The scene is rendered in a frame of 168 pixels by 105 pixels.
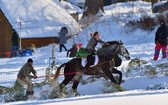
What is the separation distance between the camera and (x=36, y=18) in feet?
111

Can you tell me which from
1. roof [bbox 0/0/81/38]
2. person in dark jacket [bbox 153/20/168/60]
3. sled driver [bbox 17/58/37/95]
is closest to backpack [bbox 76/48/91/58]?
sled driver [bbox 17/58/37/95]

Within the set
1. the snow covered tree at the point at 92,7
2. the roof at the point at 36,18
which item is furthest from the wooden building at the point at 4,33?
the snow covered tree at the point at 92,7

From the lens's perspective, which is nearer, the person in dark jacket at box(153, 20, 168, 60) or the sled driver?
the sled driver

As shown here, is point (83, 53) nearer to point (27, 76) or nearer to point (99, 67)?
point (99, 67)

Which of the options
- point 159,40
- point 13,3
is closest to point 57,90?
point 159,40

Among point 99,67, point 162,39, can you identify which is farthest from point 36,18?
point 99,67

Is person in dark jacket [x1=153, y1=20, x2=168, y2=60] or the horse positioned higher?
person in dark jacket [x1=153, y1=20, x2=168, y2=60]

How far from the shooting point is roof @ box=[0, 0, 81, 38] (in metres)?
32.3

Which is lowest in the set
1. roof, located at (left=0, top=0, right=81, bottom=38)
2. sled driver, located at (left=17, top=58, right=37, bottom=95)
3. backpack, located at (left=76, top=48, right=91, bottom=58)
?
sled driver, located at (left=17, top=58, right=37, bottom=95)

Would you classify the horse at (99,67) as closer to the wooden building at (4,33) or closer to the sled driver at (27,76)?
the sled driver at (27,76)

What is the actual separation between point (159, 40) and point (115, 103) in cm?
770

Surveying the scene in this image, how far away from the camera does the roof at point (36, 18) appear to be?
32281 millimetres

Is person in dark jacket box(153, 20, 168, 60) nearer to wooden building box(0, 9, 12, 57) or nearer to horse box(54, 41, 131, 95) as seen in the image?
horse box(54, 41, 131, 95)

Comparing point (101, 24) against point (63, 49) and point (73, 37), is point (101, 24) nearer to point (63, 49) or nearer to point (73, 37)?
point (73, 37)
